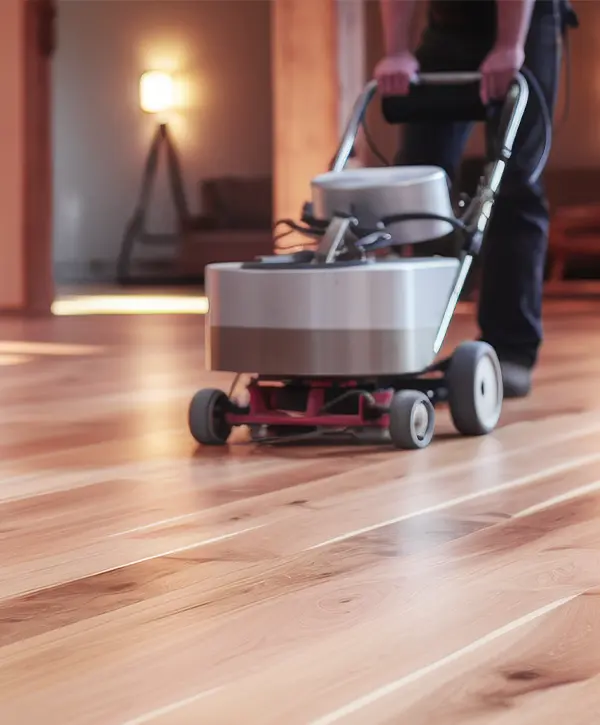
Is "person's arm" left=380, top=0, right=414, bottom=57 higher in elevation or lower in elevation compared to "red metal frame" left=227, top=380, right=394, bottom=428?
higher

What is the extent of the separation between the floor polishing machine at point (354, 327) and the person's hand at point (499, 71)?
205 millimetres

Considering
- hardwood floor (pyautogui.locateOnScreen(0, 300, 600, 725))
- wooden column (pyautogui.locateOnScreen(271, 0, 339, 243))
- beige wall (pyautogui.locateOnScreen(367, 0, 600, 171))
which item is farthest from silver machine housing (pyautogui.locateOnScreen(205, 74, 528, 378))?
beige wall (pyautogui.locateOnScreen(367, 0, 600, 171))

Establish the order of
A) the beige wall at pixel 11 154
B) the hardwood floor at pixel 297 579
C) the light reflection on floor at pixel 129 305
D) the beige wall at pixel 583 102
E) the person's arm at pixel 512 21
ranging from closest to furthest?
the hardwood floor at pixel 297 579 → the person's arm at pixel 512 21 → the beige wall at pixel 11 154 → the light reflection on floor at pixel 129 305 → the beige wall at pixel 583 102

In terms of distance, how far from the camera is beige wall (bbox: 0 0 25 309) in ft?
18.2

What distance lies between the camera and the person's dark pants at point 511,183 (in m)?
2.46

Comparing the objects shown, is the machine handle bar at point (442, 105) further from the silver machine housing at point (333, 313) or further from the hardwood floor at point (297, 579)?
the hardwood floor at point (297, 579)

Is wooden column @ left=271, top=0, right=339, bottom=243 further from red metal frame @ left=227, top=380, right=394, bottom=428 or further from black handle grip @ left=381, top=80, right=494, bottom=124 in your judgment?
red metal frame @ left=227, top=380, right=394, bottom=428

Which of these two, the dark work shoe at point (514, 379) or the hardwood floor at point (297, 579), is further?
the dark work shoe at point (514, 379)

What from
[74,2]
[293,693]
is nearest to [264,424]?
[293,693]

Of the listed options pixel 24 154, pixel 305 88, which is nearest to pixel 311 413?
pixel 305 88

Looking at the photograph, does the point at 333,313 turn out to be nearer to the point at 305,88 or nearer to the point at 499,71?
the point at 499,71

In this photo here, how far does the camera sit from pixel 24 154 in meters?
5.57

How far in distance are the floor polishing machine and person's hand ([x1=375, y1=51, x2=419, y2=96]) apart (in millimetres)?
243

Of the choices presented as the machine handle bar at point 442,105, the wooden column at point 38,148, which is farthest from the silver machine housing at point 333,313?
the wooden column at point 38,148
